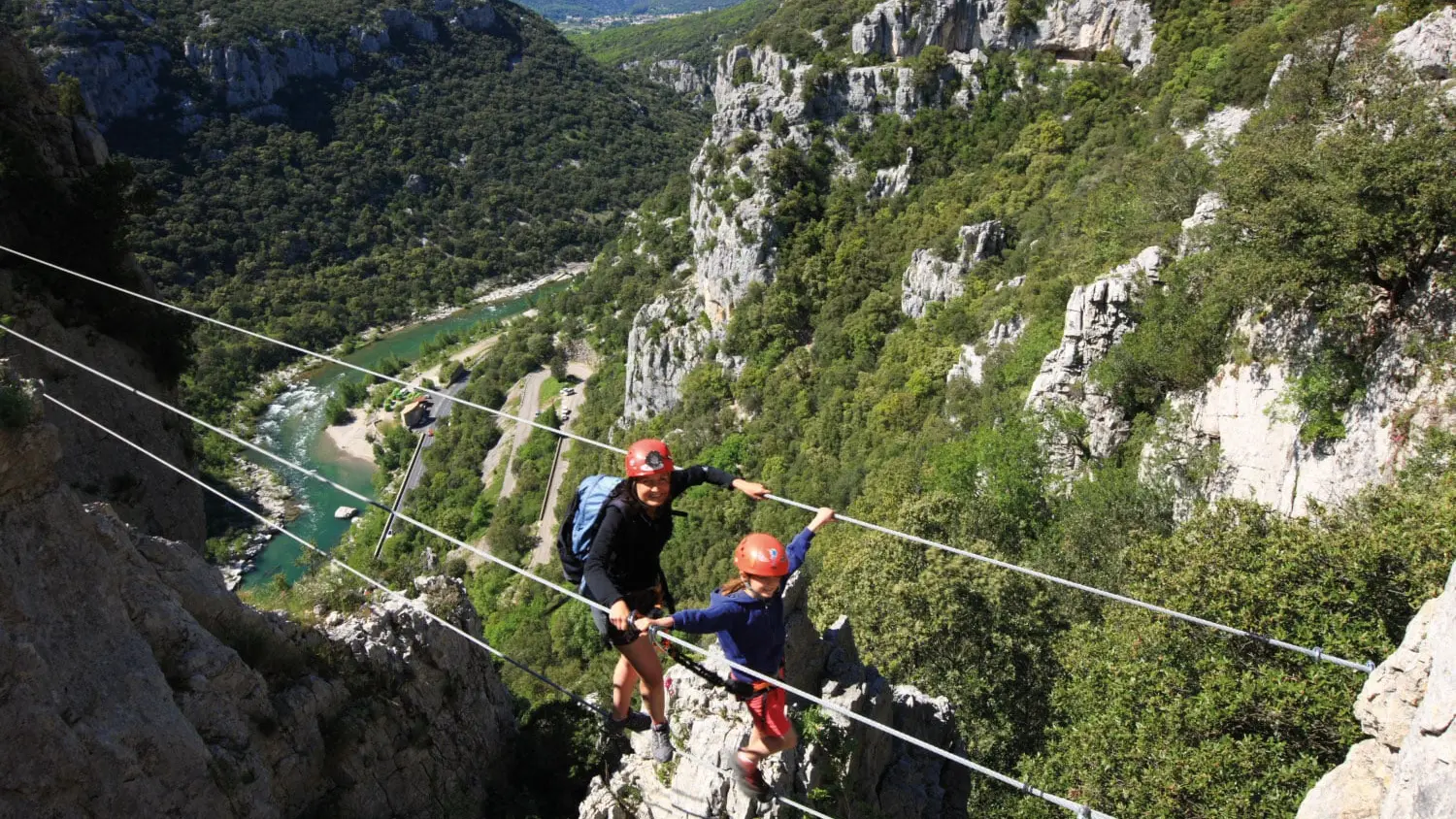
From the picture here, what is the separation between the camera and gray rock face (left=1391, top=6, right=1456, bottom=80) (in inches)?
763

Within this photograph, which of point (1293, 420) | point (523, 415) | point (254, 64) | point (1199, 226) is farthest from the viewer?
point (254, 64)

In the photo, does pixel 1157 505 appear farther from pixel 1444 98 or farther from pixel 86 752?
pixel 86 752

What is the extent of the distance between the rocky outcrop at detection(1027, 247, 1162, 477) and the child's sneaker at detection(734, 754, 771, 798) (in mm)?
17559

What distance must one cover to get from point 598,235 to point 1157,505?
129 metres

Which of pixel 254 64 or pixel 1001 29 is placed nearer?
pixel 1001 29

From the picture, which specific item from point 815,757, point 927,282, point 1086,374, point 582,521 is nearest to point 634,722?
point 582,521

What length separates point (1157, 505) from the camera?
18.1m

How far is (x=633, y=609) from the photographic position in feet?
20.7

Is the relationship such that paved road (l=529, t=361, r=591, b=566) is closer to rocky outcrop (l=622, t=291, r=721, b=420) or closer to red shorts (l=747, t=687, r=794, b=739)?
rocky outcrop (l=622, t=291, r=721, b=420)

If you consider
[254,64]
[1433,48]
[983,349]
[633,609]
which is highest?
[1433,48]

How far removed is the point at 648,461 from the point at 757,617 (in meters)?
1.46

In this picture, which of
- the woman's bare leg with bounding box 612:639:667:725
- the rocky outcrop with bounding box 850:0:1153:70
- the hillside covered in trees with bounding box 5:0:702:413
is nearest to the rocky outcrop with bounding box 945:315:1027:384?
the woman's bare leg with bounding box 612:639:667:725

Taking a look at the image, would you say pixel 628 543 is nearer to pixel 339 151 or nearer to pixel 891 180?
pixel 891 180

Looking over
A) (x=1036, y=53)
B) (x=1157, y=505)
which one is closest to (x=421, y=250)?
(x=1036, y=53)
